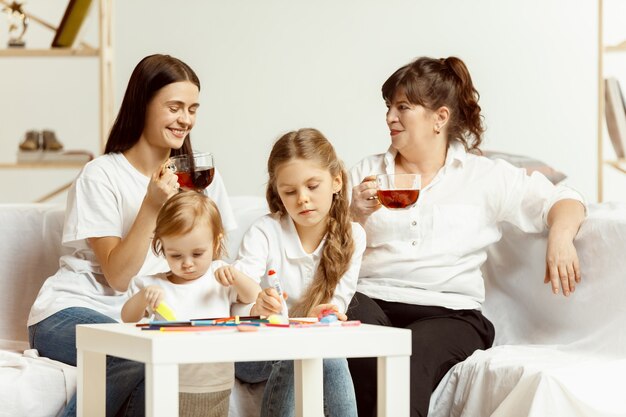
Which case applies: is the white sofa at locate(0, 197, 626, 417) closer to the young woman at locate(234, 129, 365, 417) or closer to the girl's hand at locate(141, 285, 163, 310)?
the young woman at locate(234, 129, 365, 417)

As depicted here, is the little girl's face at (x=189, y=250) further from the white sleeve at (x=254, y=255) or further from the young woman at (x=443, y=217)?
the young woman at (x=443, y=217)

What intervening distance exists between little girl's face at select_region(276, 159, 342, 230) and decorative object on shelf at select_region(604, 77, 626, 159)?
2.00m

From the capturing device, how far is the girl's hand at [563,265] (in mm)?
2256

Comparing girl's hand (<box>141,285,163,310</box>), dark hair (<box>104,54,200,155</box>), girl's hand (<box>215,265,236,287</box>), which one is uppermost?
dark hair (<box>104,54,200,155</box>)

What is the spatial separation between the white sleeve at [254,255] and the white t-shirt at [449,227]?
314 mm

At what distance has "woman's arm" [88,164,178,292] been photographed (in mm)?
2061

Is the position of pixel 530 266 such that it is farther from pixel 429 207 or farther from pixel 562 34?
pixel 562 34

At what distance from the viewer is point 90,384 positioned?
174 cm

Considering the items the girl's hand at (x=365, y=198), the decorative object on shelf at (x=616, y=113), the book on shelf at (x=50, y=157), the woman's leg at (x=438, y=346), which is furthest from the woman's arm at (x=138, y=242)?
the decorative object on shelf at (x=616, y=113)

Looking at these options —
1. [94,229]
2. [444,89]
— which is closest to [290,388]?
[94,229]

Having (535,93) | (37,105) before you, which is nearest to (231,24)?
(37,105)

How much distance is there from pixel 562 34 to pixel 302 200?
3.25m

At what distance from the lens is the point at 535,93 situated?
4918mm

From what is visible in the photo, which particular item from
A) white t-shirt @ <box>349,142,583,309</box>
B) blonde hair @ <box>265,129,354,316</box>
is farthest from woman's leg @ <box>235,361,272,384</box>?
white t-shirt @ <box>349,142,583,309</box>
